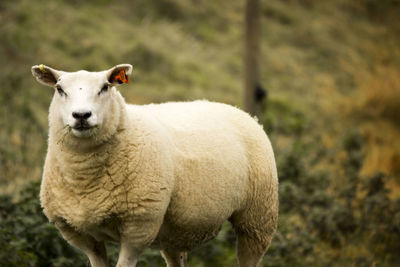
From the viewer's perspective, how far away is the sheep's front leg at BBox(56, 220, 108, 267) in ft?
12.9

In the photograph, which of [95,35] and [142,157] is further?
[95,35]

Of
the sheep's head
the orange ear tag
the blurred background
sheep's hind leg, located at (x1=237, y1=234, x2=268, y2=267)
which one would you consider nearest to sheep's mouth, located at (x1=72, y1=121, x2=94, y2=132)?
the sheep's head

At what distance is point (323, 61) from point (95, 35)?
6.62 meters

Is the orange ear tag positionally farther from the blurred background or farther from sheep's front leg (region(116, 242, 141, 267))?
the blurred background

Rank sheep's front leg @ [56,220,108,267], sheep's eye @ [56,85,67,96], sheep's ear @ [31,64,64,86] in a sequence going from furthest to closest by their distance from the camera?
sheep's front leg @ [56,220,108,267] < sheep's ear @ [31,64,64,86] < sheep's eye @ [56,85,67,96]

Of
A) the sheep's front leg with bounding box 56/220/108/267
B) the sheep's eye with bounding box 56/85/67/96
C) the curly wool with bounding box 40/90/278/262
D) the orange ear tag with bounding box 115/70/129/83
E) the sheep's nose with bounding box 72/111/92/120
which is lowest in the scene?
the sheep's front leg with bounding box 56/220/108/267

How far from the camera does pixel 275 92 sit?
1369cm

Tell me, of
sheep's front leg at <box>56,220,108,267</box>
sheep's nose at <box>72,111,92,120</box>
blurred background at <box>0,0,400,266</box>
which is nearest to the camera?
sheep's nose at <box>72,111,92,120</box>

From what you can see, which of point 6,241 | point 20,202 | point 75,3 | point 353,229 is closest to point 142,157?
point 6,241

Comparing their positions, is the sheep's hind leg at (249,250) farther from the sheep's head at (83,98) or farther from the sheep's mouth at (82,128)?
the sheep's mouth at (82,128)

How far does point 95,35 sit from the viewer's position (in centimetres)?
1313

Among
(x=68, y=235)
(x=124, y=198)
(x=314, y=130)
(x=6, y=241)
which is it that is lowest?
(x=314, y=130)

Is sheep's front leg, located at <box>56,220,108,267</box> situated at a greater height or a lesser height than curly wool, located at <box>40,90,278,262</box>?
lesser

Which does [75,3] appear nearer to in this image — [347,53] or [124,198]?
[347,53]
